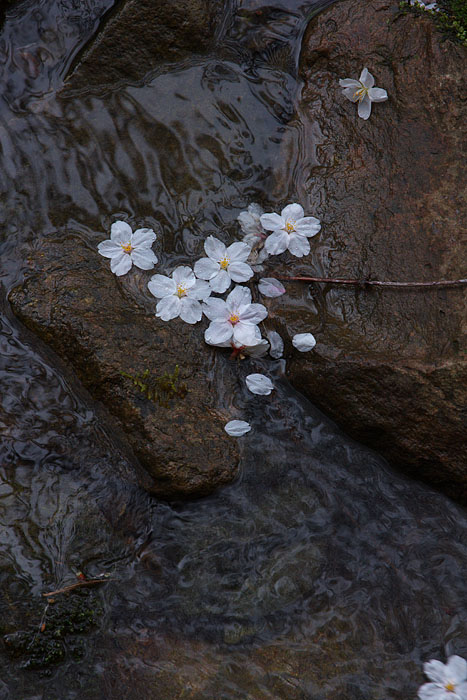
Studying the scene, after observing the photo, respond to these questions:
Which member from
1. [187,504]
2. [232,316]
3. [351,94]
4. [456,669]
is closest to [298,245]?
[232,316]

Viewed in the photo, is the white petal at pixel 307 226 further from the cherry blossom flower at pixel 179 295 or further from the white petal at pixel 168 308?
the white petal at pixel 168 308

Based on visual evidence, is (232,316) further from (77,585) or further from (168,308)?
(77,585)

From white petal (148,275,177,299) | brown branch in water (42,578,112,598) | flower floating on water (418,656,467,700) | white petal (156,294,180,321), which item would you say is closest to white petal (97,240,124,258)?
white petal (148,275,177,299)

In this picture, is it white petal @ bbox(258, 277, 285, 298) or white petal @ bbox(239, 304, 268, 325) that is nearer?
white petal @ bbox(239, 304, 268, 325)

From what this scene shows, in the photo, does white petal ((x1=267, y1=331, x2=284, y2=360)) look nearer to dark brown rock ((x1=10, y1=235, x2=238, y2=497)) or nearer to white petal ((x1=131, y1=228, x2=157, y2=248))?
dark brown rock ((x1=10, y1=235, x2=238, y2=497))

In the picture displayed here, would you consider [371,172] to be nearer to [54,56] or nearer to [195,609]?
[54,56]

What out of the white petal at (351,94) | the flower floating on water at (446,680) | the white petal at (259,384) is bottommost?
the flower floating on water at (446,680)

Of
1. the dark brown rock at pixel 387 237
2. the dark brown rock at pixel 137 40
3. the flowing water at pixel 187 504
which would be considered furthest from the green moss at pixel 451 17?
the dark brown rock at pixel 137 40
